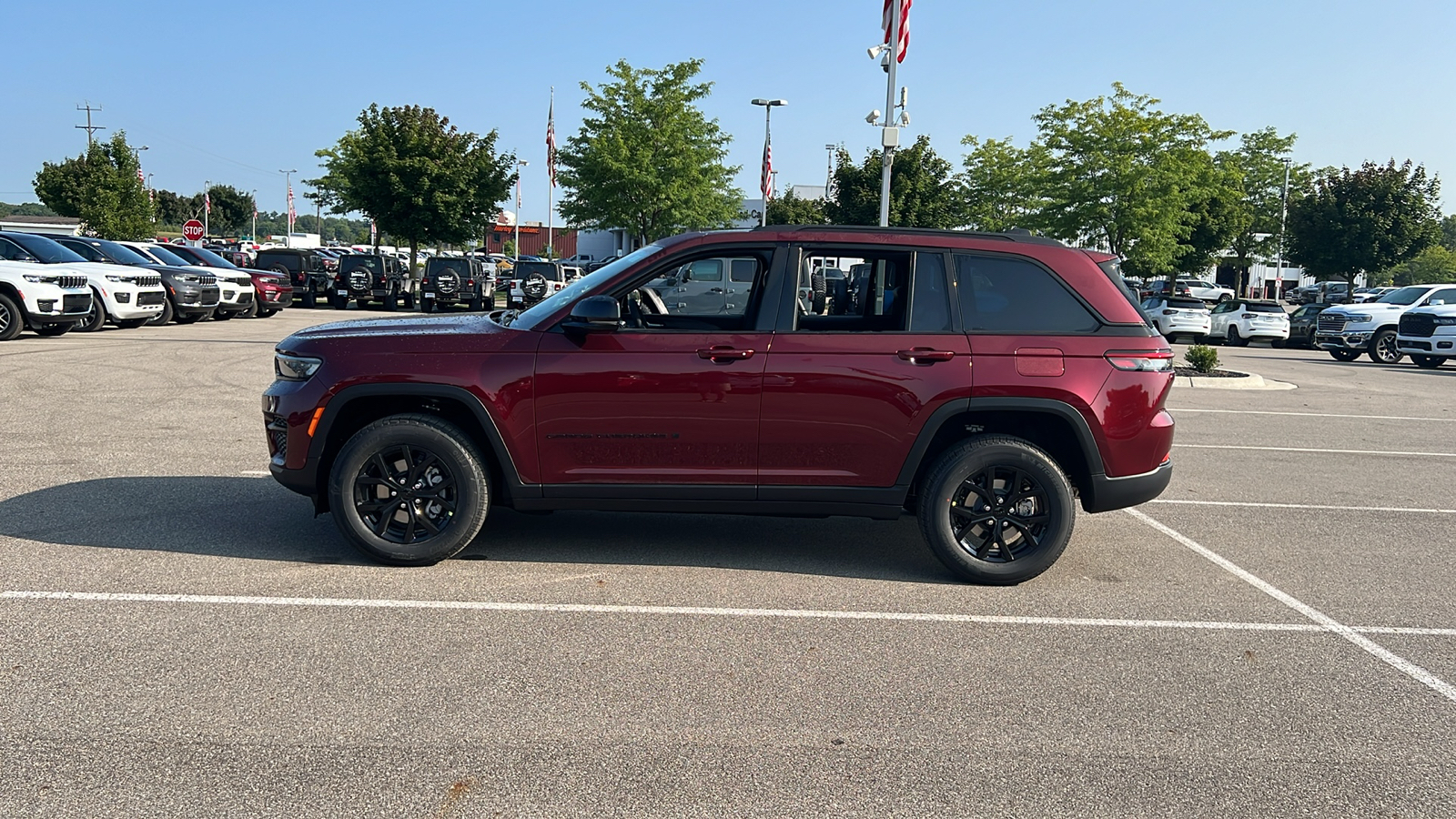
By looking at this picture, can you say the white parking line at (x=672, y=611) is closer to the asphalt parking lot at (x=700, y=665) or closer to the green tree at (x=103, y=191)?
the asphalt parking lot at (x=700, y=665)

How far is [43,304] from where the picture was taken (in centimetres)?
1761

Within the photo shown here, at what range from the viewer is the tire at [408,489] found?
5652 mm

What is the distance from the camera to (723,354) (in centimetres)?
561

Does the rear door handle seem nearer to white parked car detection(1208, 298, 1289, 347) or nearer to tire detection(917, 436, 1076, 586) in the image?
tire detection(917, 436, 1076, 586)

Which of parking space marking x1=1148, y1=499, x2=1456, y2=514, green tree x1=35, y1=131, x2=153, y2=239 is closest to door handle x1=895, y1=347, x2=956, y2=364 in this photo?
parking space marking x1=1148, y1=499, x2=1456, y2=514

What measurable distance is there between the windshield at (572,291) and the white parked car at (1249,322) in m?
29.1

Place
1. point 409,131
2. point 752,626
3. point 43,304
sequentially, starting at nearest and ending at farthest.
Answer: point 752,626 → point 43,304 → point 409,131

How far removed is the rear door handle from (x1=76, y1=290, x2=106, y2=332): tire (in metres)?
17.4

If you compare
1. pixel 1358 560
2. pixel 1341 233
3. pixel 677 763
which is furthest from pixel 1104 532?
pixel 1341 233

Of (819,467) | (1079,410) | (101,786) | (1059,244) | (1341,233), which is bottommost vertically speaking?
(101,786)

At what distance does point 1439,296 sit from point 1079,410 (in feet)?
81.5

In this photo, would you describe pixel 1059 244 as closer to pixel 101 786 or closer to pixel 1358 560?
pixel 1358 560

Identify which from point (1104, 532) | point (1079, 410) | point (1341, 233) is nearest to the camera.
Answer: point (1079, 410)

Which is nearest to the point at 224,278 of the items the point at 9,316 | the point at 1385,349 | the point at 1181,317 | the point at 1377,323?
the point at 9,316
